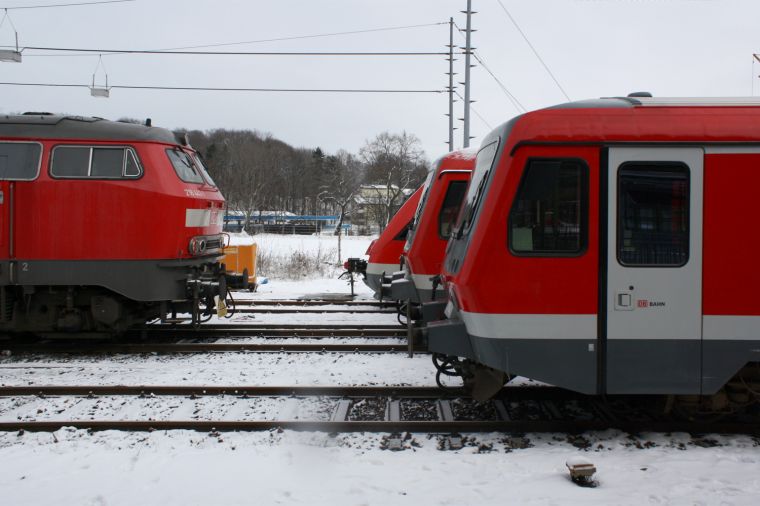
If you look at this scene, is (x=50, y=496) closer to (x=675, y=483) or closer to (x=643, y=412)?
(x=675, y=483)

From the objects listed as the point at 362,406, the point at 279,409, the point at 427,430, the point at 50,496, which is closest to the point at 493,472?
the point at 427,430

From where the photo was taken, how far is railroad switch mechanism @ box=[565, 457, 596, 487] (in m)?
4.36

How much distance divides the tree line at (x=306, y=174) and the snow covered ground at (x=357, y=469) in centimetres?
4156

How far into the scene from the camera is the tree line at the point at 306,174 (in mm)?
61031

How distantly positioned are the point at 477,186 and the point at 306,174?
88986 mm

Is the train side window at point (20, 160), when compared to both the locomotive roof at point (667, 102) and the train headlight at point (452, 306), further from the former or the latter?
the locomotive roof at point (667, 102)

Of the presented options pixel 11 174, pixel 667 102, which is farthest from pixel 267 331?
pixel 667 102

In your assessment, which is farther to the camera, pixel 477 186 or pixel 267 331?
pixel 267 331

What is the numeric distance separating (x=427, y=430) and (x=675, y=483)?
7.02 feet

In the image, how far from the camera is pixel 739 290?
194 inches

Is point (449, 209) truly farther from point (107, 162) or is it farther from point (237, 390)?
point (107, 162)

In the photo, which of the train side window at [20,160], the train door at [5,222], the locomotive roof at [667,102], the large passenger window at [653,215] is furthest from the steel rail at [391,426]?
the train side window at [20,160]

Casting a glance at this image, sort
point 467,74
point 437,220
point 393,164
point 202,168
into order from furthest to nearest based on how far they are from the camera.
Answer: point 393,164, point 467,74, point 202,168, point 437,220

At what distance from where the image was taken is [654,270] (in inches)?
197
